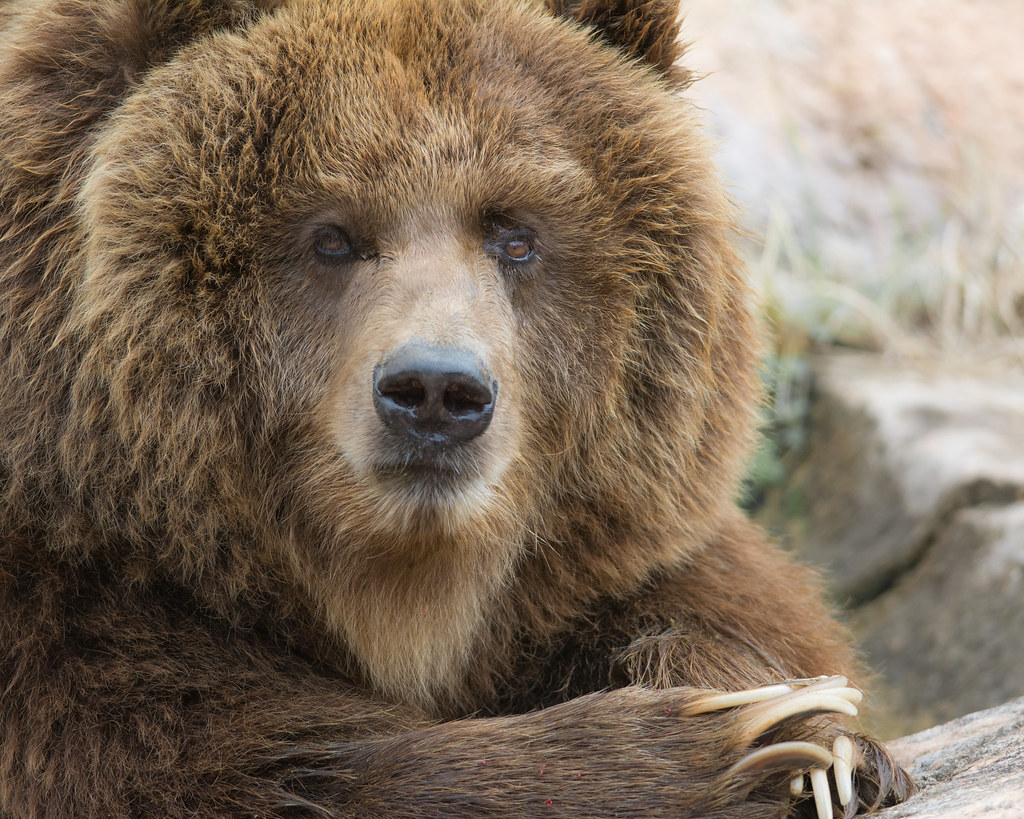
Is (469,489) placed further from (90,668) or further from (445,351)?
(90,668)

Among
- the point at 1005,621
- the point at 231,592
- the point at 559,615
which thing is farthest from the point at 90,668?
the point at 1005,621

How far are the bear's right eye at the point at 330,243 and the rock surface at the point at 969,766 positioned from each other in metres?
2.10

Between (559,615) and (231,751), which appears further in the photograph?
(559,615)

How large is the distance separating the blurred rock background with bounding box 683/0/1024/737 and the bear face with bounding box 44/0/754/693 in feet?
2.23

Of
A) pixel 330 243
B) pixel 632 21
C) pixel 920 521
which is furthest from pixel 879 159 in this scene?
pixel 330 243

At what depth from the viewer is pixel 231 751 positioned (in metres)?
2.97

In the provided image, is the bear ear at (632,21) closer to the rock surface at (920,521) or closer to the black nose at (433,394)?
the black nose at (433,394)

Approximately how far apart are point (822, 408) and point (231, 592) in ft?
15.9

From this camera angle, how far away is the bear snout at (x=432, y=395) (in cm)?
290

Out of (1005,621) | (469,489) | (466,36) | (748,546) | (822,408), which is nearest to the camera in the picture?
(469,489)

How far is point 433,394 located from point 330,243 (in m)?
0.68

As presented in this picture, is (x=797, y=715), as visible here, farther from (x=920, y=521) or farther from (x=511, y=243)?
(x=920, y=521)

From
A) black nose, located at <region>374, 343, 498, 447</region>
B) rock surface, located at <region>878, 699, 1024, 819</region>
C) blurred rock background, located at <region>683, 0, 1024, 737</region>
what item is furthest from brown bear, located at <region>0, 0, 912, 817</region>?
blurred rock background, located at <region>683, 0, 1024, 737</region>

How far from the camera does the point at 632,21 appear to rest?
12.3 ft
